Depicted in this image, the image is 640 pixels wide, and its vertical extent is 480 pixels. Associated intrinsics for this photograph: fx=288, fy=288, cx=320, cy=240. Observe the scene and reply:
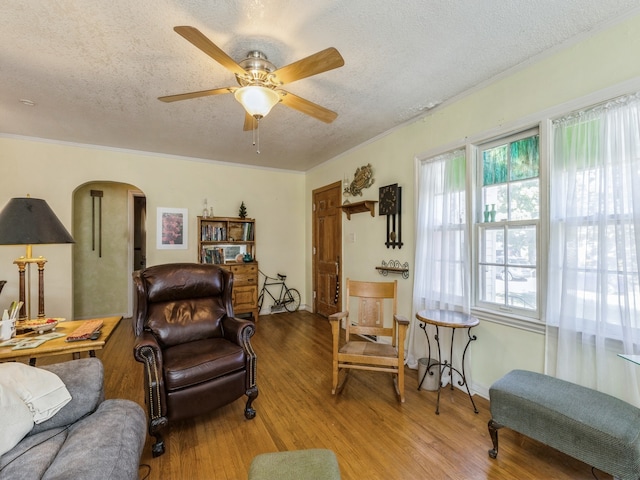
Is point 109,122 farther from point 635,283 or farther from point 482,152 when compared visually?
point 635,283

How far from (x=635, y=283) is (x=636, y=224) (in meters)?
0.34

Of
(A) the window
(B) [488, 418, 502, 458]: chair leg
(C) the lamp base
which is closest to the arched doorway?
(C) the lamp base

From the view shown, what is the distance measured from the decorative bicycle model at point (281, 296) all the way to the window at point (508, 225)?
3.52 metres

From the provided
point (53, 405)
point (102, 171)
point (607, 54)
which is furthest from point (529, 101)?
point (102, 171)

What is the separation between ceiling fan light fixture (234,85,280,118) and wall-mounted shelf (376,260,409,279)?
7.22ft

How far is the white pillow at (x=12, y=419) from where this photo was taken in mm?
1126

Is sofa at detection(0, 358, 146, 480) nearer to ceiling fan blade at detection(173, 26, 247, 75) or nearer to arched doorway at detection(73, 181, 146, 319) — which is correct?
ceiling fan blade at detection(173, 26, 247, 75)

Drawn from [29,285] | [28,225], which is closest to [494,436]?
[28,225]

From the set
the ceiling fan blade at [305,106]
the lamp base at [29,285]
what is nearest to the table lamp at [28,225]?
the lamp base at [29,285]

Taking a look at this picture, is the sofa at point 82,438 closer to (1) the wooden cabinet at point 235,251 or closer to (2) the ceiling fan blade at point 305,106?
(2) the ceiling fan blade at point 305,106

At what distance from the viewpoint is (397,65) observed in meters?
2.21

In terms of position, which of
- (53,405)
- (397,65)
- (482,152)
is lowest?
(53,405)

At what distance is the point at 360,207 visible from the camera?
12.8 feet

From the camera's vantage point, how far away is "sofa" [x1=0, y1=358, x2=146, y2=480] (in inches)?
41.3
